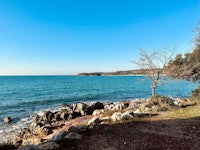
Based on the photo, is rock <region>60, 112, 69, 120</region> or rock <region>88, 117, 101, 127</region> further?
rock <region>60, 112, 69, 120</region>

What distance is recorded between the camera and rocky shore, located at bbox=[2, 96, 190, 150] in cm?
834

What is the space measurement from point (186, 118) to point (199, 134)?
8.90ft

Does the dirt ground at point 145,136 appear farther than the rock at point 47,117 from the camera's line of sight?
No

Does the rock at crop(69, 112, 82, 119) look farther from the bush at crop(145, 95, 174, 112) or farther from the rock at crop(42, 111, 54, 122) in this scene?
the bush at crop(145, 95, 174, 112)

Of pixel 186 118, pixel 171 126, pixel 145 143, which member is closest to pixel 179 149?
pixel 145 143

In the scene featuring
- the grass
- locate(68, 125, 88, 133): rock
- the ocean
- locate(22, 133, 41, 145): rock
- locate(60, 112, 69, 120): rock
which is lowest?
the ocean

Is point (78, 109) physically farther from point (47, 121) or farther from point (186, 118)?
point (186, 118)

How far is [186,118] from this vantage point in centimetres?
1078

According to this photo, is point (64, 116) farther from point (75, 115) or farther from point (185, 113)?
A: point (185, 113)

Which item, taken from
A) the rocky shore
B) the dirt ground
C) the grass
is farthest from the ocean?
the dirt ground

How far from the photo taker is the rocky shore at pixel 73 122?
8.34 m

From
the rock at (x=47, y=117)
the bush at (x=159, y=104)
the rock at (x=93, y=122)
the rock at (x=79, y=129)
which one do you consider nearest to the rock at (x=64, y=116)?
the rock at (x=47, y=117)

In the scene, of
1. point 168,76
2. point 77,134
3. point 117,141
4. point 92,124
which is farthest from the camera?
point 168,76

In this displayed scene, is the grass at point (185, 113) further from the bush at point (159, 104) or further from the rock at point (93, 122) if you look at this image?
the rock at point (93, 122)
